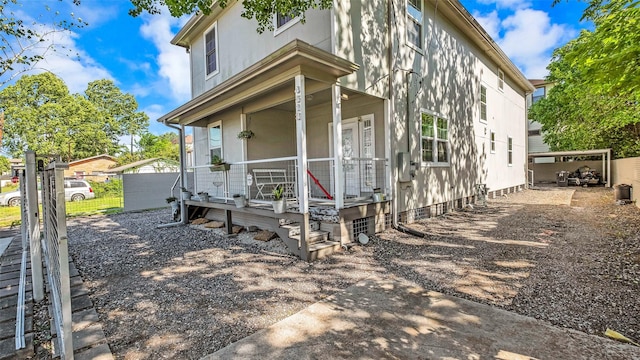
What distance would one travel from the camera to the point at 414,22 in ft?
25.8

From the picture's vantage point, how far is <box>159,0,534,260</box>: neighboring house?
5.46 meters

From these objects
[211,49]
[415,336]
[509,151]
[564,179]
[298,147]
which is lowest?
[415,336]

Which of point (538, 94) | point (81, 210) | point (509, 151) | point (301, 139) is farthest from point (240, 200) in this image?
point (538, 94)

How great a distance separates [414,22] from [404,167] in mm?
4101

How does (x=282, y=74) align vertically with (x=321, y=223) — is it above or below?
above

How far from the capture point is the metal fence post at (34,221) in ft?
10.2

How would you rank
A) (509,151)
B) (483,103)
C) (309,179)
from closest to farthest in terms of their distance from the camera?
(309,179)
(483,103)
(509,151)

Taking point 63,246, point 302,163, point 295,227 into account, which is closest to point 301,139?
point 302,163

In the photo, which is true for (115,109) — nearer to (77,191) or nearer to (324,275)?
(77,191)

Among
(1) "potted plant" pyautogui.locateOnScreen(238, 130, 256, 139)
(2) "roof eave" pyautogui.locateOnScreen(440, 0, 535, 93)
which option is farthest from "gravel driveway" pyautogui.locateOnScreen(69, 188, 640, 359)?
(2) "roof eave" pyautogui.locateOnScreen(440, 0, 535, 93)

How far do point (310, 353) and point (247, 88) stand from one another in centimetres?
514

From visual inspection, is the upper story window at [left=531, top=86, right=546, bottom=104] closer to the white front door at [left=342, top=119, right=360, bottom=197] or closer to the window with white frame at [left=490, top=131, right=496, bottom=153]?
the window with white frame at [left=490, top=131, right=496, bottom=153]

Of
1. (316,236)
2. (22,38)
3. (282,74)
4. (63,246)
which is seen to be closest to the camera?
(63,246)

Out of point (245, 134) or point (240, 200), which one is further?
point (245, 134)
